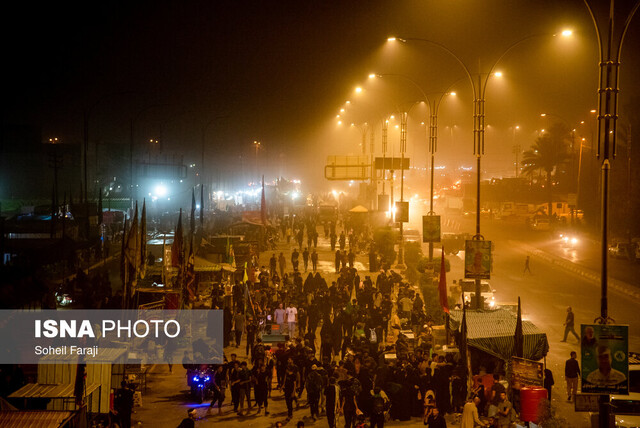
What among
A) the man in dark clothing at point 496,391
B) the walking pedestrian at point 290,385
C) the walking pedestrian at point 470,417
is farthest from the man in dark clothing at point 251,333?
the walking pedestrian at point 470,417

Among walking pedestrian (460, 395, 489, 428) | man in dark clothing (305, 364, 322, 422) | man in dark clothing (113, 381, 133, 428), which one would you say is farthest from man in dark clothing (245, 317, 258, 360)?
walking pedestrian (460, 395, 489, 428)

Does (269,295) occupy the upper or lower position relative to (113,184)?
lower

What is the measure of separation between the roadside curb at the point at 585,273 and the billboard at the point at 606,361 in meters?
18.9

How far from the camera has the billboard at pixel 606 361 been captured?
9.64 m

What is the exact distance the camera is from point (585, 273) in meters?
33.0

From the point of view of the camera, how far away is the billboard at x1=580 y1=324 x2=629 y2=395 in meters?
9.64

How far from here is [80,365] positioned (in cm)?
1050

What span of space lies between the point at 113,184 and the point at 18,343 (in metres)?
68.0

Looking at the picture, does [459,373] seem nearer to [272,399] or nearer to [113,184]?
[272,399]

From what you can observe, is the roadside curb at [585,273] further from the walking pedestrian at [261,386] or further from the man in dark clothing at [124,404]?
the man in dark clothing at [124,404]

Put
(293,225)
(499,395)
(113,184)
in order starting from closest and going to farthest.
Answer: (499,395) → (293,225) → (113,184)

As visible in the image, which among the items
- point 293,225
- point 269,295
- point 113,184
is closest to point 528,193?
point 293,225

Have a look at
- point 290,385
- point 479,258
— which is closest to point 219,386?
point 290,385

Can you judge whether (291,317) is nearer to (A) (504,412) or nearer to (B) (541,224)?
(A) (504,412)
